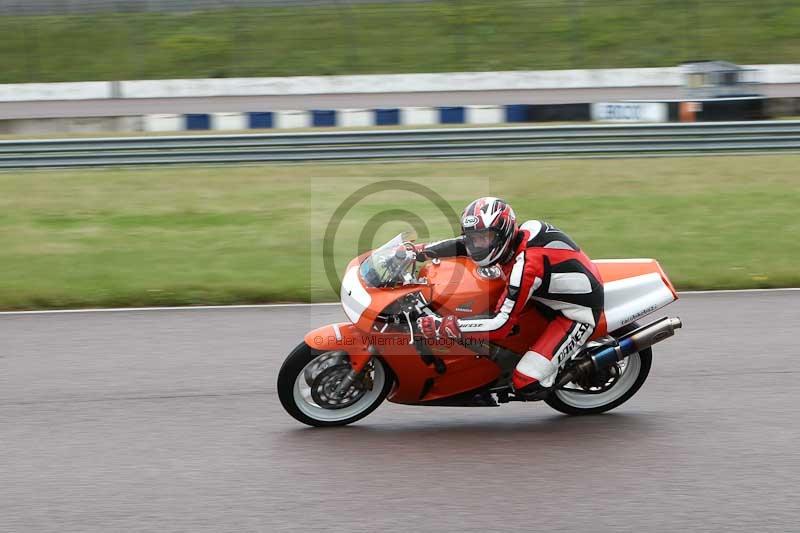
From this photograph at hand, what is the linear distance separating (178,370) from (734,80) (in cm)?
1559

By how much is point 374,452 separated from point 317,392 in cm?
59

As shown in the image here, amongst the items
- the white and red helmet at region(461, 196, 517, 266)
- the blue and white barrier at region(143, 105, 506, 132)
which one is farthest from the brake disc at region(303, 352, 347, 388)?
the blue and white barrier at region(143, 105, 506, 132)

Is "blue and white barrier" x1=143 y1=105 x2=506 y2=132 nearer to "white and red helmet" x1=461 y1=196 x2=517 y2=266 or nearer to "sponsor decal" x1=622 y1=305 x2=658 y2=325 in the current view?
"sponsor decal" x1=622 y1=305 x2=658 y2=325

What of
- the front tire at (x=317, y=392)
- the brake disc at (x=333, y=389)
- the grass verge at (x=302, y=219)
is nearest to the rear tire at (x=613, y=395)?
the front tire at (x=317, y=392)

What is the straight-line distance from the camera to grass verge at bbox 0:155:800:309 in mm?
10258

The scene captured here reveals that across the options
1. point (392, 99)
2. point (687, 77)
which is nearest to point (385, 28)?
point (392, 99)

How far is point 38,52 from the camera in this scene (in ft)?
98.2

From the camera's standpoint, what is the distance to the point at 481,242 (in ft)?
19.0

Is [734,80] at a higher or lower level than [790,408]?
higher

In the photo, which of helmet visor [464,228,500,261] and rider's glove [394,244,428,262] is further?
rider's glove [394,244,428,262]

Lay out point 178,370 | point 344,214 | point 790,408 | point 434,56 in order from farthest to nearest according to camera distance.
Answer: point 434,56, point 344,214, point 178,370, point 790,408

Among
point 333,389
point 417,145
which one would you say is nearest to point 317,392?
point 333,389

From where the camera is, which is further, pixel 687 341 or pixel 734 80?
pixel 734 80

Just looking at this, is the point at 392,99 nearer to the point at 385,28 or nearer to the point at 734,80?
the point at 385,28
